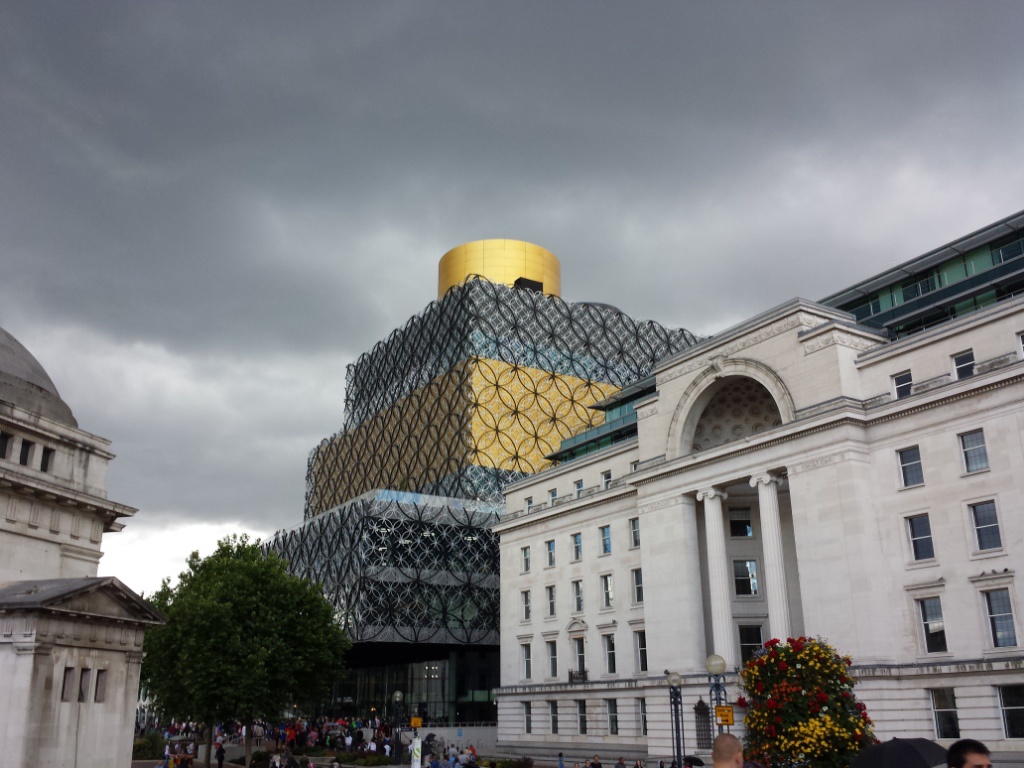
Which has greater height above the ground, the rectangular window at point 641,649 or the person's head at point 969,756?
the rectangular window at point 641,649

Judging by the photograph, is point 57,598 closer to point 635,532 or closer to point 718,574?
point 718,574

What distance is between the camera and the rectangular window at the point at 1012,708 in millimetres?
36844

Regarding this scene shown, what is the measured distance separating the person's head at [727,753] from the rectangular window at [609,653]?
2047 inches

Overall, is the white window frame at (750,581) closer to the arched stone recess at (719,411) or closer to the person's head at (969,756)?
the arched stone recess at (719,411)

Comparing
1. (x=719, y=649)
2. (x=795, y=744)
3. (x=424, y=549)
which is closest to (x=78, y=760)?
(x=795, y=744)

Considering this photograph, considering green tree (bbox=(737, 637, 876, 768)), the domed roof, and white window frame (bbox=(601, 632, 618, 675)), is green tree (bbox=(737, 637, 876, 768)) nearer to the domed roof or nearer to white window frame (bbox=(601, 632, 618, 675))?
white window frame (bbox=(601, 632, 618, 675))

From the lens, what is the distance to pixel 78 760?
1212 inches

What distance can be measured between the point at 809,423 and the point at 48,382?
35810mm

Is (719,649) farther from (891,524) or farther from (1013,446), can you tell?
(1013,446)

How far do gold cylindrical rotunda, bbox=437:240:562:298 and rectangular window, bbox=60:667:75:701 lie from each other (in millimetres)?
93896

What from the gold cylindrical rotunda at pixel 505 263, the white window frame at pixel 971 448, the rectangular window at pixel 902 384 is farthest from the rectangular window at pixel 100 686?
the gold cylindrical rotunda at pixel 505 263

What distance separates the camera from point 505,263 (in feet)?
405

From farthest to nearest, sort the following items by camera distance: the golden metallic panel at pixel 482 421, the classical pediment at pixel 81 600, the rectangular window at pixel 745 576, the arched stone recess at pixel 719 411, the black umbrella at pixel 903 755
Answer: the golden metallic panel at pixel 482 421
the rectangular window at pixel 745 576
the arched stone recess at pixel 719 411
the classical pediment at pixel 81 600
the black umbrella at pixel 903 755

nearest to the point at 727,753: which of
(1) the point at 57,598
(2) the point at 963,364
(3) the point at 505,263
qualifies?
(1) the point at 57,598
